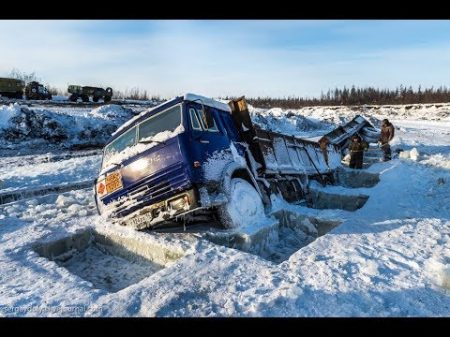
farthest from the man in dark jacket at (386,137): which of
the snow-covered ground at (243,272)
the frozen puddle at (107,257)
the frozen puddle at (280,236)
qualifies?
the frozen puddle at (107,257)

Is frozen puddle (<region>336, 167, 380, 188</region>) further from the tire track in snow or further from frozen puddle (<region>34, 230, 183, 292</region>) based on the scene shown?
frozen puddle (<region>34, 230, 183, 292</region>)

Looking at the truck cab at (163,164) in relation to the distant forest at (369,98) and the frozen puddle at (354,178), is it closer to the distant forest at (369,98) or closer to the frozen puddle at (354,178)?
the frozen puddle at (354,178)

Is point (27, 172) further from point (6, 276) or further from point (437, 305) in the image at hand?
point (437, 305)

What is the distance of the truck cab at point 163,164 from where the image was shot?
5797 millimetres

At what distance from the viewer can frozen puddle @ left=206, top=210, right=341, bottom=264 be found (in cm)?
608

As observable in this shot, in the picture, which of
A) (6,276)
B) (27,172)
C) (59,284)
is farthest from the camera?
(27,172)

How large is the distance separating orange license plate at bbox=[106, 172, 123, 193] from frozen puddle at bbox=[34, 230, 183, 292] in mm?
804

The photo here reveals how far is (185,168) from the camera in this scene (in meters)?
5.78

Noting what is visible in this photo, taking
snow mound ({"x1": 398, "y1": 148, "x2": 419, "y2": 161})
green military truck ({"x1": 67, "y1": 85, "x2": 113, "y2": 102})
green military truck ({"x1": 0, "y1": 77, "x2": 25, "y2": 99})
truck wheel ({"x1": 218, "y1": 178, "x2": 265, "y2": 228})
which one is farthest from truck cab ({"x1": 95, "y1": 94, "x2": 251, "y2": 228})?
green military truck ({"x1": 67, "y1": 85, "x2": 113, "y2": 102})

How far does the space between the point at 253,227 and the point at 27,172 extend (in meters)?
8.85

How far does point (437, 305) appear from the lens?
397cm
